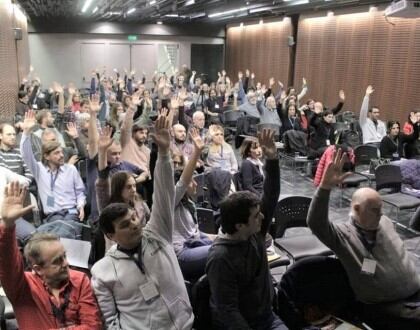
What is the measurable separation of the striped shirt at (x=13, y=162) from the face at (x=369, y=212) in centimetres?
360

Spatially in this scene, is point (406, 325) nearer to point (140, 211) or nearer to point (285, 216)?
point (285, 216)

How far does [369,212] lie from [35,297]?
2041 millimetres

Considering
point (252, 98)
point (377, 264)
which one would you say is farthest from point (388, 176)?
point (252, 98)

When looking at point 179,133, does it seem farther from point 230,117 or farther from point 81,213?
point 230,117

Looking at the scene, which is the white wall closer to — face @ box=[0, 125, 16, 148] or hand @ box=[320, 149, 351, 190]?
face @ box=[0, 125, 16, 148]

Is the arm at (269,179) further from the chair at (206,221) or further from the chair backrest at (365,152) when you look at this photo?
the chair backrest at (365,152)

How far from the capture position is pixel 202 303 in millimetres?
2430

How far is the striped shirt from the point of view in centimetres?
480

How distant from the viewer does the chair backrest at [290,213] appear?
410 cm

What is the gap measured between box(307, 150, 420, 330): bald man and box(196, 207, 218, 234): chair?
1.58 metres

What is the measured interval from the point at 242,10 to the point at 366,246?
1178 centimetres

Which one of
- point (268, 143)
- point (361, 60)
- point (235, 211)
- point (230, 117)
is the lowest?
point (230, 117)

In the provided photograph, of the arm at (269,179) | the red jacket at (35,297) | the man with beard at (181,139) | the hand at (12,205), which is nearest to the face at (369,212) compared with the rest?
the arm at (269,179)

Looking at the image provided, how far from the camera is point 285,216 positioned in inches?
162
